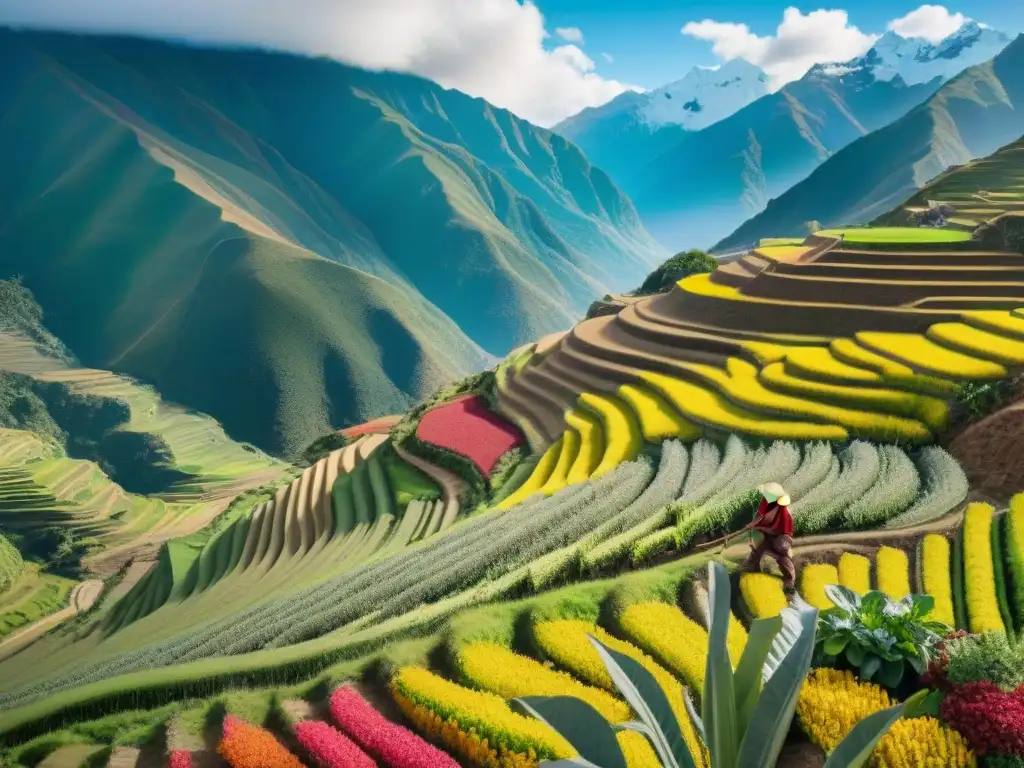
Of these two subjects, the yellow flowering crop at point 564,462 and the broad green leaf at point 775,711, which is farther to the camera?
the yellow flowering crop at point 564,462

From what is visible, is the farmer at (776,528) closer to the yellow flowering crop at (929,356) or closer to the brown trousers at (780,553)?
the brown trousers at (780,553)

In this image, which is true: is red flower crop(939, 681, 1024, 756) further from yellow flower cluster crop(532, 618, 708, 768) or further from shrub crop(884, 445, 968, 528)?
shrub crop(884, 445, 968, 528)

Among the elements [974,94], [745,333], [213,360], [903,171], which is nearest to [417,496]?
[745,333]

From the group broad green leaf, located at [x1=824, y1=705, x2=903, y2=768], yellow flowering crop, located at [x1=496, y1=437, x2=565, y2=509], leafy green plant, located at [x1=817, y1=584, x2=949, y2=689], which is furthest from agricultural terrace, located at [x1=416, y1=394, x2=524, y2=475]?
broad green leaf, located at [x1=824, y1=705, x2=903, y2=768]

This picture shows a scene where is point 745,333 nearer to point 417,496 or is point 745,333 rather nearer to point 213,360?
point 417,496

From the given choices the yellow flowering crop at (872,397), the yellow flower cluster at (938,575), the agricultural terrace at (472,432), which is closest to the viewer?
the yellow flower cluster at (938,575)

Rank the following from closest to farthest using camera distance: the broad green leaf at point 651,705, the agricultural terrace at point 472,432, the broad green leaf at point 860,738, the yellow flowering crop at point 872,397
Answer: the broad green leaf at point 860,738, the broad green leaf at point 651,705, the yellow flowering crop at point 872,397, the agricultural terrace at point 472,432

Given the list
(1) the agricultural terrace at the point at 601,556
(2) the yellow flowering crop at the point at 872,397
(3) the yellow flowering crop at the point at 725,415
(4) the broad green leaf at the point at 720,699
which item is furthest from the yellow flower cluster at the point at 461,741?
(2) the yellow flowering crop at the point at 872,397

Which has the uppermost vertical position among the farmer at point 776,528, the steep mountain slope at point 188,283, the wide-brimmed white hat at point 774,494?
the steep mountain slope at point 188,283
